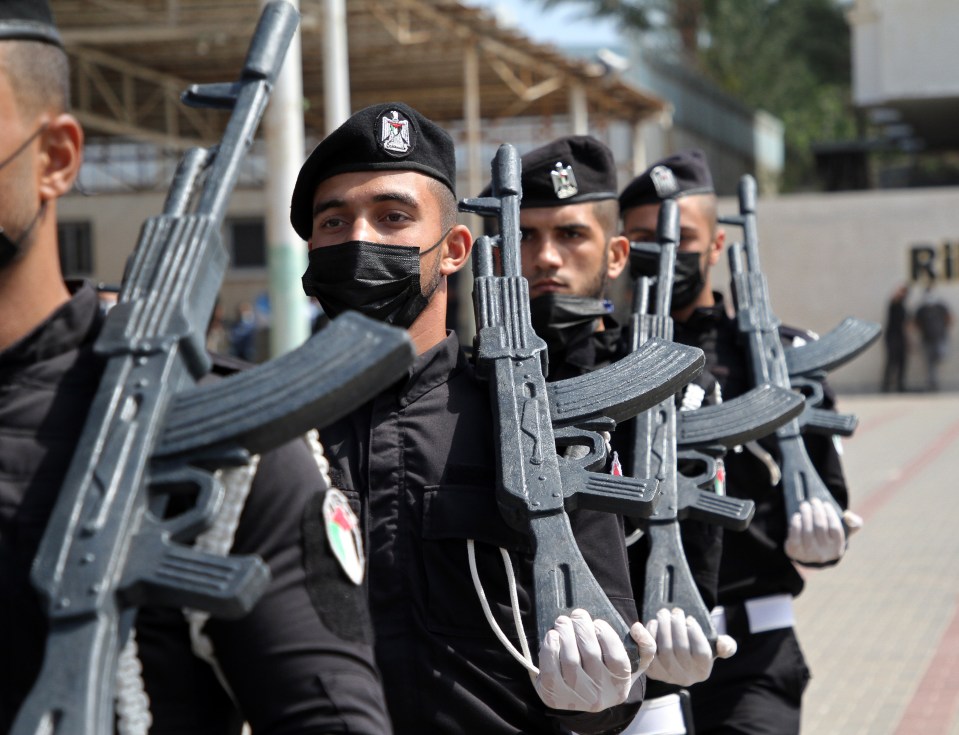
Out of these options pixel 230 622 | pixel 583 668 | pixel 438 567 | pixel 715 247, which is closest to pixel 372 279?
pixel 438 567

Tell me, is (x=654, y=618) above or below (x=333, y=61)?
below

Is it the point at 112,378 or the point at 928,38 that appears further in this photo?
the point at 928,38

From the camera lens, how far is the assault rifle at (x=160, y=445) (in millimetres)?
1546

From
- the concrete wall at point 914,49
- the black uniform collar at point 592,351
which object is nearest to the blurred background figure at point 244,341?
the concrete wall at point 914,49

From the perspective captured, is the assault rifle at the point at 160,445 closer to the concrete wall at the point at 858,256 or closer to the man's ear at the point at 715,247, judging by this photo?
the man's ear at the point at 715,247

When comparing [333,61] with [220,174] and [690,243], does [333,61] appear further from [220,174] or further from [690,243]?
[220,174]

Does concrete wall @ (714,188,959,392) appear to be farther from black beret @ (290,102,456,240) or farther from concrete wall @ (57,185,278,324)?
black beret @ (290,102,456,240)

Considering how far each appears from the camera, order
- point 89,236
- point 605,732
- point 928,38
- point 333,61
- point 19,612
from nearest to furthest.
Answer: point 19,612 < point 605,732 < point 333,61 < point 928,38 < point 89,236

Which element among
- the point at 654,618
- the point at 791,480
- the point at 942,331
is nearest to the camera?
the point at 654,618

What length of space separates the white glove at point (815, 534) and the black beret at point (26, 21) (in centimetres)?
Result: 267

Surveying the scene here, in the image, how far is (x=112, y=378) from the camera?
1.69m

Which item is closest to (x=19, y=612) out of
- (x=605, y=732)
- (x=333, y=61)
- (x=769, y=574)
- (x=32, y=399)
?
(x=32, y=399)

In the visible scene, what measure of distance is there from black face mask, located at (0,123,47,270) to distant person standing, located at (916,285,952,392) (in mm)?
22224

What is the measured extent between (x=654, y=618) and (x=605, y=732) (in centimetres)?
49
